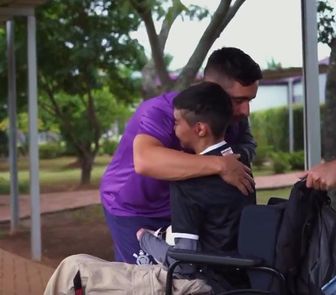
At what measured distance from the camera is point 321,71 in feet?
15.1

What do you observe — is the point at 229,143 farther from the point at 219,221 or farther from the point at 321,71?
the point at 321,71

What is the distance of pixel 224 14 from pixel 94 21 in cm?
533

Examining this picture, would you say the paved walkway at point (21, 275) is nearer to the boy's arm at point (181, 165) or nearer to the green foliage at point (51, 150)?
the boy's arm at point (181, 165)

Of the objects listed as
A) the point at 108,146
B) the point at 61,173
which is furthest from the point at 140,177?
the point at 61,173

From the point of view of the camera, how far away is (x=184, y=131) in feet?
7.88

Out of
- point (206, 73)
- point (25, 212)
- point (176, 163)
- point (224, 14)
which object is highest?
point (224, 14)

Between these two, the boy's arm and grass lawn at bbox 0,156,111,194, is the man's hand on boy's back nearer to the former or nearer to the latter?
the boy's arm

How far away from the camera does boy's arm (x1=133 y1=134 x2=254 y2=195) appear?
2.33 meters

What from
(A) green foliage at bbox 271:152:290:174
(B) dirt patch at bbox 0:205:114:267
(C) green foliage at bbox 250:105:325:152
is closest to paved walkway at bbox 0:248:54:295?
(B) dirt patch at bbox 0:205:114:267

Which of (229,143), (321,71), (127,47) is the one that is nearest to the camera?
(229,143)

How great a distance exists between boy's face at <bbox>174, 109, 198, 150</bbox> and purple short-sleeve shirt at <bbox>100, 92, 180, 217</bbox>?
0.10 m

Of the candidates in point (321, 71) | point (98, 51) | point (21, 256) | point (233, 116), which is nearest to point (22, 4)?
point (21, 256)

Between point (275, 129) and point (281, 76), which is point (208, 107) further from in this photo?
point (275, 129)

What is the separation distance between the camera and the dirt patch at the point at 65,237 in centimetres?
792
